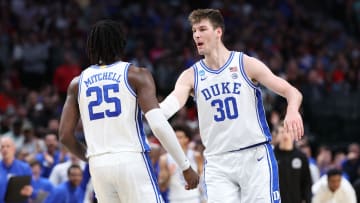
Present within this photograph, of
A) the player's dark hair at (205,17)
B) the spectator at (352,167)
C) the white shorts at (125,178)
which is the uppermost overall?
the player's dark hair at (205,17)

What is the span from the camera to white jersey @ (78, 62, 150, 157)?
6.96 m

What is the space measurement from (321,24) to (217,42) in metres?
16.1

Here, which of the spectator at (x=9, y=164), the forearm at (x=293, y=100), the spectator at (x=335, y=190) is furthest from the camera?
the spectator at (x=335, y=190)

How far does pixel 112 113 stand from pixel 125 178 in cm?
48

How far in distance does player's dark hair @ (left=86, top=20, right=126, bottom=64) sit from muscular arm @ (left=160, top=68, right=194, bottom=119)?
90 cm

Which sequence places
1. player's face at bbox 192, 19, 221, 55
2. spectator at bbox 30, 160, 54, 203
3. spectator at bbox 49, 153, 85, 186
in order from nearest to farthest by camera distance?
player's face at bbox 192, 19, 221, 55 < spectator at bbox 30, 160, 54, 203 < spectator at bbox 49, 153, 85, 186

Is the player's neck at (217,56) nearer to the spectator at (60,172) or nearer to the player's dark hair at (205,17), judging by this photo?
the player's dark hair at (205,17)

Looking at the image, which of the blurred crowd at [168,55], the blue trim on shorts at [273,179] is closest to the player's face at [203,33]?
the blue trim on shorts at [273,179]

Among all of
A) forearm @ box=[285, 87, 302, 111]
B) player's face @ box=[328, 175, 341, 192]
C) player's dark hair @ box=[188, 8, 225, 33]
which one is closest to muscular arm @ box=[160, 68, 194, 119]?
player's dark hair @ box=[188, 8, 225, 33]

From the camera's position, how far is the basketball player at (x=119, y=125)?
6.92m

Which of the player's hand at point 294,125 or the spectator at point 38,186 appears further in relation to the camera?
the spectator at point 38,186

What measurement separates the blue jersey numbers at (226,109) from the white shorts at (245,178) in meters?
0.31

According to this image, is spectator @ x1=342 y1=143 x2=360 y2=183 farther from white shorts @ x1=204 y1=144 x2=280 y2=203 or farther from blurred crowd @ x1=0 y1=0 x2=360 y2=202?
white shorts @ x1=204 y1=144 x2=280 y2=203

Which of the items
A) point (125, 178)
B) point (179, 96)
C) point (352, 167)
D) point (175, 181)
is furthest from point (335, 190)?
point (125, 178)
